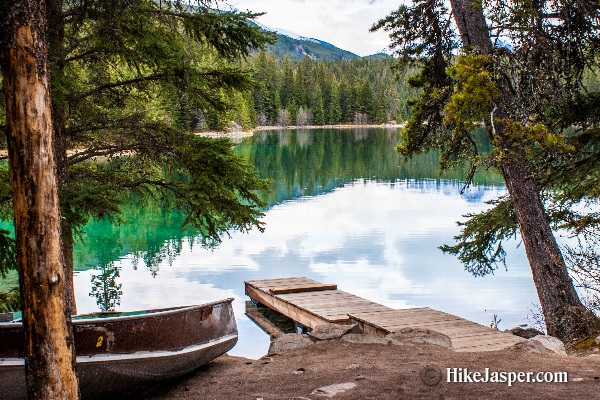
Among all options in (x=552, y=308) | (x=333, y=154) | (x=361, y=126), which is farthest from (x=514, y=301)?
(x=361, y=126)

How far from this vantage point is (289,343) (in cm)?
855

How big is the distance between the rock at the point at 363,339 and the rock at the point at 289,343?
500mm

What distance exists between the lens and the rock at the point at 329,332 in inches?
336

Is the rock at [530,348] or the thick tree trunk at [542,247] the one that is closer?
the rock at [530,348]

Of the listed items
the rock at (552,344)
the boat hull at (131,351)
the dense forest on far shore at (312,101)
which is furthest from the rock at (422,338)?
the dense forest on far shore at (312,101)

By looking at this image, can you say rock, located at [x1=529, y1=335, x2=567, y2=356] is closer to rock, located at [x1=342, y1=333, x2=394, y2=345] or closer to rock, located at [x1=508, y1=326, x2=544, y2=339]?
rock, located at [x1=342, y1=333, x2=394, y2=345]

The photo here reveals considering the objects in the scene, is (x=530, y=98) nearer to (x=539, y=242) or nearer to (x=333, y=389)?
(x=539, y=242)

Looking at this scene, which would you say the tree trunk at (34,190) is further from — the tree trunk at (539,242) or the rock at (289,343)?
the tree trunk at (539,242)

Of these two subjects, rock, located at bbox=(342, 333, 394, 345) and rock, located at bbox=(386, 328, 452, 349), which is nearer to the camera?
rock, located at bbox=(386, 328, 452, 349)

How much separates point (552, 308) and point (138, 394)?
6.44 metres

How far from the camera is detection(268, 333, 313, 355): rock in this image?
27.7 feet

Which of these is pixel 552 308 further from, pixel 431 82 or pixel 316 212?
pixel 316 212

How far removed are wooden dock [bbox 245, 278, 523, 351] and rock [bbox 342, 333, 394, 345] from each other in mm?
892

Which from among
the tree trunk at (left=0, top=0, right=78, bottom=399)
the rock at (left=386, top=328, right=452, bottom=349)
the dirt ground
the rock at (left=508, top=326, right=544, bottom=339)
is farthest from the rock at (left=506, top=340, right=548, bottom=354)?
the tree trunk at (left=0, top=0, right=78, bottom=399)
